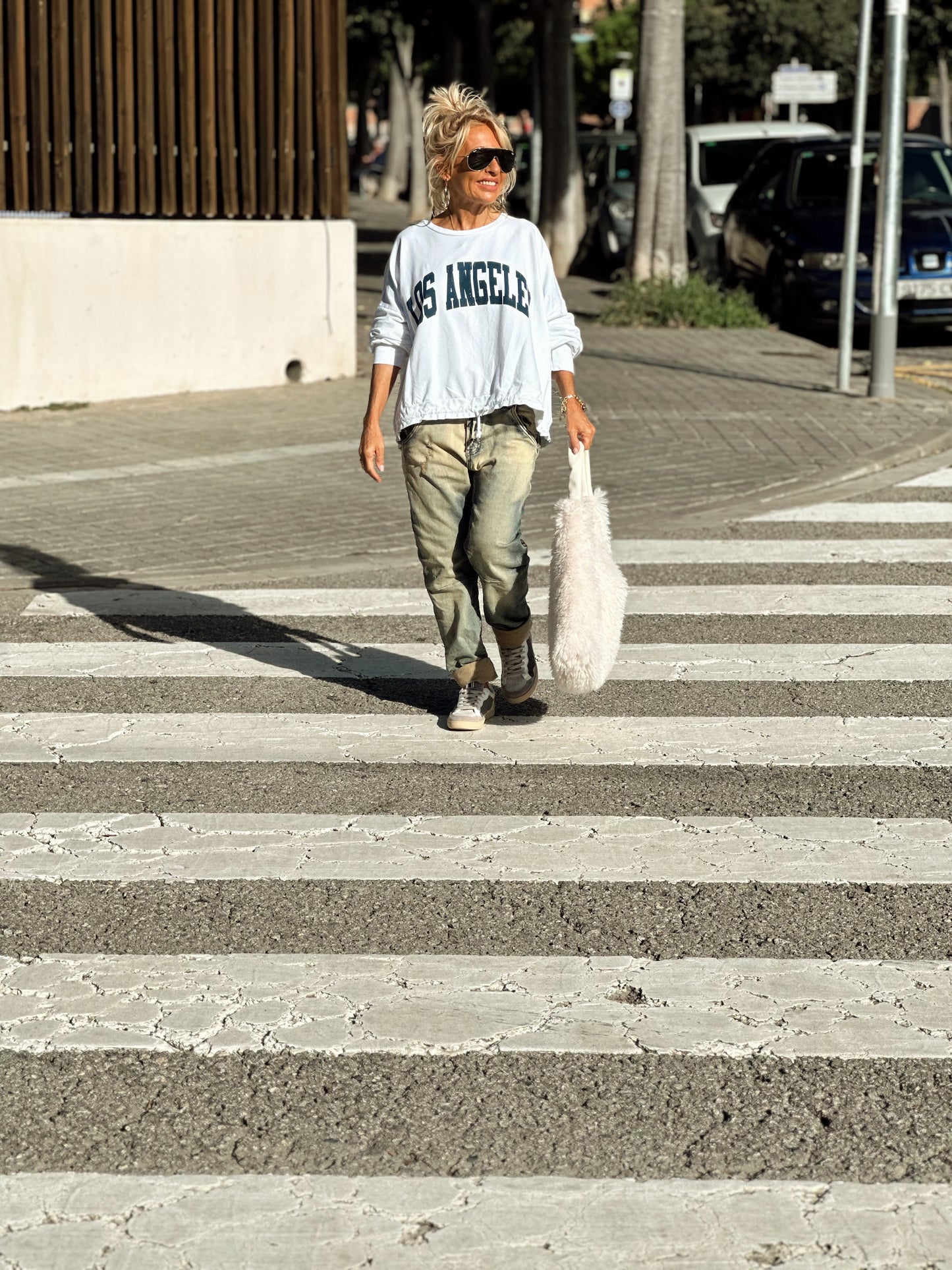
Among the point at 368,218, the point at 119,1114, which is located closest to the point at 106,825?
the point at 119,1114

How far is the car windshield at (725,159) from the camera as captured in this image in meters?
24.1

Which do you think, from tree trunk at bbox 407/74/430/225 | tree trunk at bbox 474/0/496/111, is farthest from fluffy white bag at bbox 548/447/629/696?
tree trunk at bbox 407/74/430/225

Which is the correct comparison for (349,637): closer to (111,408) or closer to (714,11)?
(111,408)

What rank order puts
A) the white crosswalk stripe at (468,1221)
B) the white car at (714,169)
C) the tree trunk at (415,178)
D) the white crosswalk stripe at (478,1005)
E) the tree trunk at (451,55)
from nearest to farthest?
the white crosswalk stripe at (468,1221) < the white crosswalk stripe at (478,1005) < the white car at (714,169) < the tree trunk at (415,178) < the tree trunk at (451,55)

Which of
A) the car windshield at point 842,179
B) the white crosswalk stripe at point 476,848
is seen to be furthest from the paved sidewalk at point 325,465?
the car windshield at point 842,179

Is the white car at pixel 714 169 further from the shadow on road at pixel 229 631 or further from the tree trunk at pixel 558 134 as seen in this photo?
the shadow on road at pixel 229 631

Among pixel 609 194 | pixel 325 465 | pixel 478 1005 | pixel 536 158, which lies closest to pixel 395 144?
pixel 536 158

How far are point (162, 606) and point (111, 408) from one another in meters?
5.65

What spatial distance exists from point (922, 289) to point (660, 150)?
332 centimetres

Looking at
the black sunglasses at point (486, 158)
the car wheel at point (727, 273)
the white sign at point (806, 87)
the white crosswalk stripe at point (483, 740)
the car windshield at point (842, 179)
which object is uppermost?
the white sign at point (806, 87)

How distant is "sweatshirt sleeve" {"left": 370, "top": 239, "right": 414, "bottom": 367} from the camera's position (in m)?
5.67

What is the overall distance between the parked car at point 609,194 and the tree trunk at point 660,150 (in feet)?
11.2

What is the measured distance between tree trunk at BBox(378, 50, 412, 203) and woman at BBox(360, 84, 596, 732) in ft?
179

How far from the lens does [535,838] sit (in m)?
5.07
